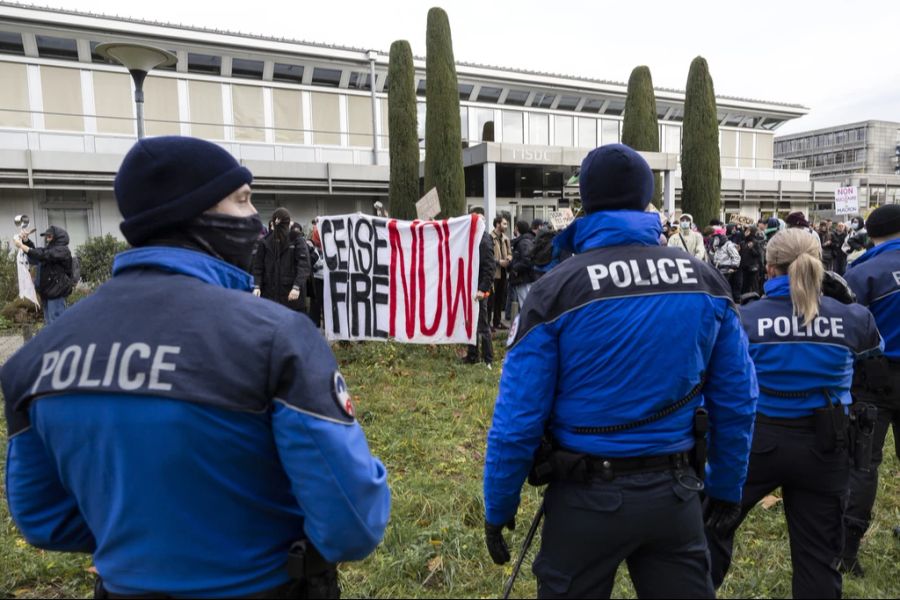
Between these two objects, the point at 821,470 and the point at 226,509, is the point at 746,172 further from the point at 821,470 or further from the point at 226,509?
the point at 226,509

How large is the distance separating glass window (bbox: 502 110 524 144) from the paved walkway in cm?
1926

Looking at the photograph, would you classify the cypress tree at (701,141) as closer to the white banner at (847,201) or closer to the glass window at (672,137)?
the white banner at (847,201)

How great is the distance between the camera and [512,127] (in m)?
26.3

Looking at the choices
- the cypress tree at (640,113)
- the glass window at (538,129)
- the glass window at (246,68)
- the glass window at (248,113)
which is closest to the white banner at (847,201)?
the cypress tree at (640,113)

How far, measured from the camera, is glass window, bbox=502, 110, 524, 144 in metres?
26.1

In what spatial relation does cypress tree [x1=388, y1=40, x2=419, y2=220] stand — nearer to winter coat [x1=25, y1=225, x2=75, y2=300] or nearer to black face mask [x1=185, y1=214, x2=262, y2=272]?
winter coat [x1=25, y1=225, x2=75, y2=300]

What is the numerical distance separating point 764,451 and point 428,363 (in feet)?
19.3

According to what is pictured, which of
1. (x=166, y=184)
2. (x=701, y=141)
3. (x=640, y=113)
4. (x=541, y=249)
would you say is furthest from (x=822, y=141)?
(x=166, y=184)

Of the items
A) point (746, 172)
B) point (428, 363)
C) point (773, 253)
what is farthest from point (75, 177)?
point (746, 172)

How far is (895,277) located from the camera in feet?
11.7

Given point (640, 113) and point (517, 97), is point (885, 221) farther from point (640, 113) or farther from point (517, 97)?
point (517, 97)

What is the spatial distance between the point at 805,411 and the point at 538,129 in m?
25.5

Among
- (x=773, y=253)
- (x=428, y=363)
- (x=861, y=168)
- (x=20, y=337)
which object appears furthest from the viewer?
(x=861, y=168)

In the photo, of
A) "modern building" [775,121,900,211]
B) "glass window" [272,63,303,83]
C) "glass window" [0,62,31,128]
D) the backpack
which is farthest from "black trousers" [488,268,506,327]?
"modern building" [775,121,900,211]
